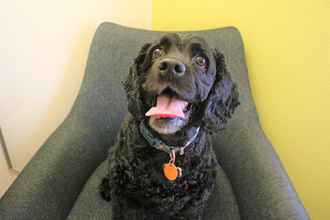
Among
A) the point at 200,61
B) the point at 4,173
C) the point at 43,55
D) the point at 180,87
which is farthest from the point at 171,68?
the point at 4,173

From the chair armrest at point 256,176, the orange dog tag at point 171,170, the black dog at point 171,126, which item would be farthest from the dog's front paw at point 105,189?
the chair armrest at point 256,176

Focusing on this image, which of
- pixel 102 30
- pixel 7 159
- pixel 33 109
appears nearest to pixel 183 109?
pixel 102 30

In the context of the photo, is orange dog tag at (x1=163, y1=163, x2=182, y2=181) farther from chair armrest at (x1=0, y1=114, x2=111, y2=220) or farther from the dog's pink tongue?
chair armrest at (x1=0, y1=114, x2=111, y2=220)

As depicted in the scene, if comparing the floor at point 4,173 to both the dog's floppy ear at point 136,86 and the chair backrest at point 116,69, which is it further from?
the dog's floppy ear at point 136,86

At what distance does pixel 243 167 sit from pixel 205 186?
8.1 inches

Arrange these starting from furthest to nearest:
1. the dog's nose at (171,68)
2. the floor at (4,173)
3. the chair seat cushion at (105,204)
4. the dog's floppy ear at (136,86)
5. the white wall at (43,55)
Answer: the floor at (4,173)
the white wall at (43,55)
the chair seat cushion at (105,204)
the dog's floppy ear at (136,86)
the dog's nose at (171,68)

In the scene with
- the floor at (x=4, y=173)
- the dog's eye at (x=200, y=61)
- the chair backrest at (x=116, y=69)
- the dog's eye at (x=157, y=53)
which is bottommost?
the floor at (x=4, y=173)

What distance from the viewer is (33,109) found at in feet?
4.91

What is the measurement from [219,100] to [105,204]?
57 cm

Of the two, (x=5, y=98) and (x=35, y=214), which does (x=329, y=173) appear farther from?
(x=5, y=98)

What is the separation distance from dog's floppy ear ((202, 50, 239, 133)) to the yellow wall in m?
0.39

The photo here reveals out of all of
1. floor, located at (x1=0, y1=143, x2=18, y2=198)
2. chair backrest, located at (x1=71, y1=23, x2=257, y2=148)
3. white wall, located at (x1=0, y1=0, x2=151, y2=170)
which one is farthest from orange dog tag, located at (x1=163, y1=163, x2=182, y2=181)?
floor, located at (x1=0, y1=143, x2=18, y2=198)

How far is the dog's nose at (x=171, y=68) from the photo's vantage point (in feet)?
2.63

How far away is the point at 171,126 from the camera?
83cm
